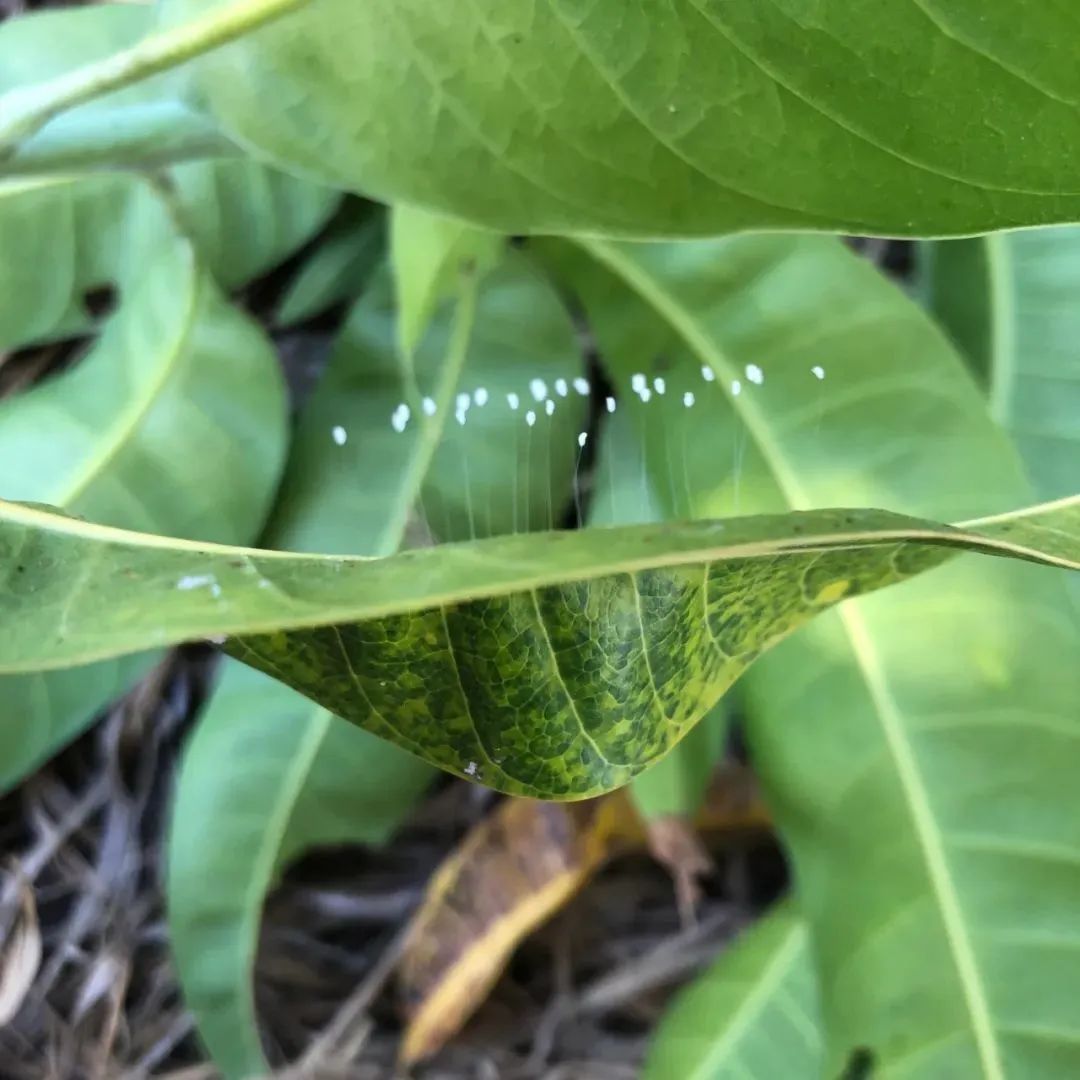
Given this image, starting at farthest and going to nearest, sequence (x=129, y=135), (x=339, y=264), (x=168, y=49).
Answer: (x=339, y=264)
(x=129, y=135)
(x=168, y=49)

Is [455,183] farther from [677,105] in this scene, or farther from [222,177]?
[222,177]

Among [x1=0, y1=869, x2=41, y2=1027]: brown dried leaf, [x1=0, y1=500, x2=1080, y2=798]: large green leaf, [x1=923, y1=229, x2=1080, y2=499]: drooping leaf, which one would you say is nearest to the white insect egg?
[x1=0, y1=500, x2=1080, y2=798]: large green leaf

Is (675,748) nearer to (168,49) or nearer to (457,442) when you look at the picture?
(457,442)

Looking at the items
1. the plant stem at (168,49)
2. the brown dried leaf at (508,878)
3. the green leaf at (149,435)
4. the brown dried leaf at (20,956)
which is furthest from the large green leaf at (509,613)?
the brown dried leaf at (20,956)

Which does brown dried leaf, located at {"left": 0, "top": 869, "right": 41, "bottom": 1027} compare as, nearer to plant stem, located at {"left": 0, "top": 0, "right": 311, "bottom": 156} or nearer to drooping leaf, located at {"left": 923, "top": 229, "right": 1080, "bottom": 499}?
plant stem, located at {"left": 0, "top": 0, "right": 311, "bottom": 156}

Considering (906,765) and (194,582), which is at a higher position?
(194,582)

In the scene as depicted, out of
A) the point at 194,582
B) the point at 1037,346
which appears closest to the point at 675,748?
the point at 1037,346

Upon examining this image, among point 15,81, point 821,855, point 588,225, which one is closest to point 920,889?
point 821,855
